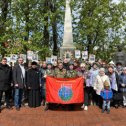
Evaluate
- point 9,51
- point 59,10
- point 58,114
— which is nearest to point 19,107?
point 58,114

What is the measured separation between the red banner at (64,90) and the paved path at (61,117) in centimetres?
41

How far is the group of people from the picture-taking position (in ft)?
42.7

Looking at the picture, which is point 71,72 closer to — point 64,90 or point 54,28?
point 64,90

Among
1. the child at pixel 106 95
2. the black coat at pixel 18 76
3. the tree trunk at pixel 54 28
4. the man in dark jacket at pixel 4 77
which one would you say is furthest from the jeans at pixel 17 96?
the tree trunk at pixel 54 28

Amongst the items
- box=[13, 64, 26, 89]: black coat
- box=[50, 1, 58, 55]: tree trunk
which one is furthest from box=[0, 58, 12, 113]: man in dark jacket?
box=[50, 1, 58, 55]: tree trunk

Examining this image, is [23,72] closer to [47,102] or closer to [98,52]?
[47,102]

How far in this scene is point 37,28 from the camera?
26984 millimetres

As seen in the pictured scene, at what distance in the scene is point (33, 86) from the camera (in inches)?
535

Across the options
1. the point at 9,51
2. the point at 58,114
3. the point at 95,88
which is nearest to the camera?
the point at 58,114

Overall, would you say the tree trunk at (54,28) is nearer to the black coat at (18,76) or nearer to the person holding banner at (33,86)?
the person holding banner at (33,86)

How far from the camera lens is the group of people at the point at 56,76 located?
13.0 meters

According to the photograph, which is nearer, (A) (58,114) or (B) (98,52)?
(A) (58,114)

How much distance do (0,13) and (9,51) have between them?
11.2 feet

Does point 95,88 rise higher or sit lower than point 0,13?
lower
